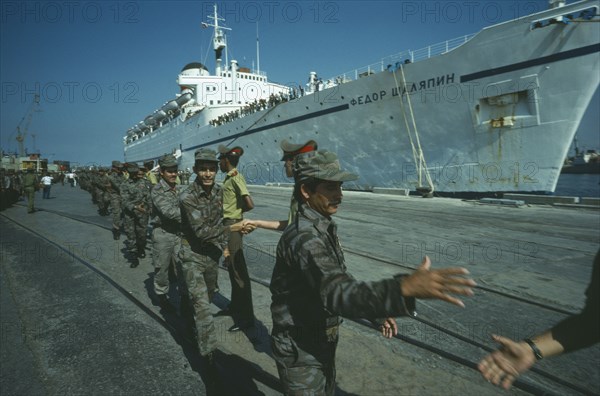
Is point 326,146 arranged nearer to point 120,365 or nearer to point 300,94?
point 300,94

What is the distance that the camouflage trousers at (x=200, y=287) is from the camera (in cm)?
281

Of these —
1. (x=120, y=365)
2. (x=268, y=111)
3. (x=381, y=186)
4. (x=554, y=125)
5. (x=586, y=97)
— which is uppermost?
(x=268, y=111)

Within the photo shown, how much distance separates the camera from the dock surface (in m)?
2.63

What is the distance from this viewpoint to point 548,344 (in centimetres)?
130

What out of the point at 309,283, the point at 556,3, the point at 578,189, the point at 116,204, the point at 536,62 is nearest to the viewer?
the point at 309,283

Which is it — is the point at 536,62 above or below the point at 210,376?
above

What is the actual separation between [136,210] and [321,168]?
19.6 feet

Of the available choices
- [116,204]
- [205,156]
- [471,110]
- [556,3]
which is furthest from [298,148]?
[556,3]

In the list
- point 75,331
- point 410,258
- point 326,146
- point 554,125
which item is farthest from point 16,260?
point 554,125

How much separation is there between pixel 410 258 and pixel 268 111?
1705 centimetres

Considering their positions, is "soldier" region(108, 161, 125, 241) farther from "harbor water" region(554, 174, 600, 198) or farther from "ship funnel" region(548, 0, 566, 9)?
"harbor water" region(554, 174, 600, 198)

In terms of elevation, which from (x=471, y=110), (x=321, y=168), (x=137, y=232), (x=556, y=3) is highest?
(x=556, y=3)

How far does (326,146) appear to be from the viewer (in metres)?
17.8

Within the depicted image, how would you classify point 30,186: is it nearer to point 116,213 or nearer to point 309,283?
point 116,213
